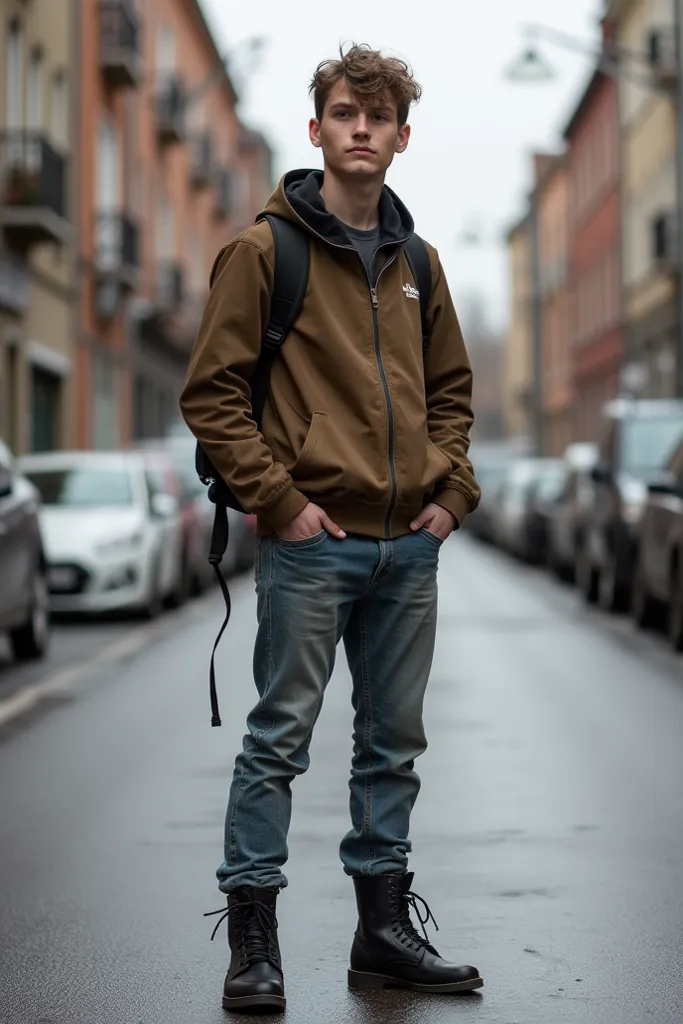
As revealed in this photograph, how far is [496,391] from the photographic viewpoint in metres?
142

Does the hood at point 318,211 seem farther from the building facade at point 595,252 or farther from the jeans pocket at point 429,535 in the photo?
the building facade at point 595,252

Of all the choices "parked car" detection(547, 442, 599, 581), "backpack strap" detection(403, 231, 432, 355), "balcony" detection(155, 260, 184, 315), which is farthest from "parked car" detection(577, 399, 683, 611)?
"balcony" detection(155, 260, 184, 315)

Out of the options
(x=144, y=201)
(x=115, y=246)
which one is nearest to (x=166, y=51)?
(x=144, y=201)

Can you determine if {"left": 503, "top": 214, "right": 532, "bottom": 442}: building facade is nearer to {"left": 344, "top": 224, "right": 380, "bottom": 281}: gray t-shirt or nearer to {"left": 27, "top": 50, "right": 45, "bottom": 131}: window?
Result: {"left": 27, "top": 50, "right": 45, "bottom": 131}: window

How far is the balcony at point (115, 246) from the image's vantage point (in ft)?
116

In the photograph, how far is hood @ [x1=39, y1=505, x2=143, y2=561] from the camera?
16.8m

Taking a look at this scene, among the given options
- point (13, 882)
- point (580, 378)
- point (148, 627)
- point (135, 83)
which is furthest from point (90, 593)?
point (580, 378)

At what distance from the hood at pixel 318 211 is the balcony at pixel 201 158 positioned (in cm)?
4707

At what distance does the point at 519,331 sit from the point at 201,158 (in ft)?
118

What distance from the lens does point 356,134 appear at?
4.43 metres

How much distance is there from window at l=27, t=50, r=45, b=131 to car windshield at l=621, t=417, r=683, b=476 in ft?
48.1

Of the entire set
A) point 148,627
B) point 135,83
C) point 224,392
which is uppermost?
point 135,83

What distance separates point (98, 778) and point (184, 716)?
6.95ft

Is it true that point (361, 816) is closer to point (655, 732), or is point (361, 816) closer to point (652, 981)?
point (652, 981)
